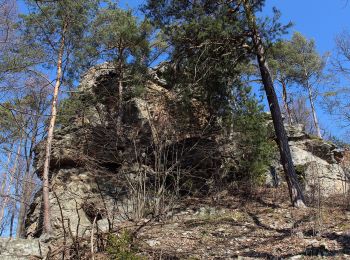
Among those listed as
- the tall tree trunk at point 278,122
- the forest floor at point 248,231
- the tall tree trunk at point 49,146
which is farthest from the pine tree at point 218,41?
the tall tree trunk at point 49,146

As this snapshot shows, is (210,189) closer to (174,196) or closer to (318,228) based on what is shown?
(174,196)

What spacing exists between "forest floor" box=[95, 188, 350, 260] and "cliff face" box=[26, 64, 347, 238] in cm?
105

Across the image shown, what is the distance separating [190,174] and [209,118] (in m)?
2.06

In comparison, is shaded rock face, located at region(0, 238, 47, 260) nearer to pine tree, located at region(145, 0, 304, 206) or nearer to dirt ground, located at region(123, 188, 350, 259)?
dirt ground, located at region(123, 188, 350, 259)

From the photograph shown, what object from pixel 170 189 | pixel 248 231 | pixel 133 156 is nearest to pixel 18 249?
pixel 248 231

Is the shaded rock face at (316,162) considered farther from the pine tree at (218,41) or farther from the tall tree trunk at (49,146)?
the tall tree trunk at (49,146)

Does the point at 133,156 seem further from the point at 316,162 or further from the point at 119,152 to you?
the point at 316,162

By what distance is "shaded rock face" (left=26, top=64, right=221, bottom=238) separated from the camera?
1143 centimetres

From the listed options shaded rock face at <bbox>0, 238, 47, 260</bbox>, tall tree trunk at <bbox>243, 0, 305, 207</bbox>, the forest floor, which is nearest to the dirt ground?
the forest floor

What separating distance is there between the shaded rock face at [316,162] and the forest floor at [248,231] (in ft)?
5.79

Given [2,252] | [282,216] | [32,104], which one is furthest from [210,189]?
[32,104]

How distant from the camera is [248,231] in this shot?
8.66 metres

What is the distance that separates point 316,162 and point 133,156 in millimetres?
6188

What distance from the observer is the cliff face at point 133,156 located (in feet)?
37.3
